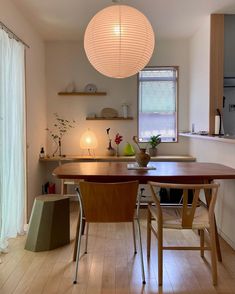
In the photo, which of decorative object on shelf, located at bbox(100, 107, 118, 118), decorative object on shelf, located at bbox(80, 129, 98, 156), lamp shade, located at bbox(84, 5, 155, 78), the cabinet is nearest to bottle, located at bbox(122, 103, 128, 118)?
decorative object on shelf, located at bbox(100, 107, 118, 118)

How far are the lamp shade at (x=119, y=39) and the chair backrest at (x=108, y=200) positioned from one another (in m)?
1.00

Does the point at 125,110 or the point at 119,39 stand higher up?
the point at 119,39

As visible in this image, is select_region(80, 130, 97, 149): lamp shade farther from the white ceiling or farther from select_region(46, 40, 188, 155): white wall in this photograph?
the white ceiling

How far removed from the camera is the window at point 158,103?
5230 mm

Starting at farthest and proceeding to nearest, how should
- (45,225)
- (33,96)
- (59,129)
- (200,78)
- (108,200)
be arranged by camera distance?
(59,129)
(200,78)
(33,96)
(45,225)
(108,200)

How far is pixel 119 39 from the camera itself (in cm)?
253

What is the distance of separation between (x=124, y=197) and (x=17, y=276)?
1.07 m

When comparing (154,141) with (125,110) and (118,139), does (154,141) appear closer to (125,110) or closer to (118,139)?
(118,139)

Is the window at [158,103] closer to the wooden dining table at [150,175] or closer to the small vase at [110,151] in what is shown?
the small vase at [110,151]

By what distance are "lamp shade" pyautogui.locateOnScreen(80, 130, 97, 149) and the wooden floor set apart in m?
1.87

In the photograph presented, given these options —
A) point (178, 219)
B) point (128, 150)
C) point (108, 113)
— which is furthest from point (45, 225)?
point (108, 113)

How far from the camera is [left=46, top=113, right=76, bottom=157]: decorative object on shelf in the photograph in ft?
17.2

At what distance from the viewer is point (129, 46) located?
2574 millimetres

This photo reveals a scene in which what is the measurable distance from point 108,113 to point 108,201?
9.55ft
